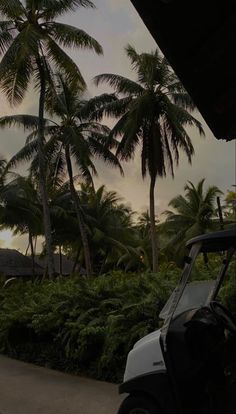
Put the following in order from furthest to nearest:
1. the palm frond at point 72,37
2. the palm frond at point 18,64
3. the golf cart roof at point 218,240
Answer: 1. the palm frond at point 72,37
2. the palm frond at point 18,64
3. the golf cart roof at point 218,240

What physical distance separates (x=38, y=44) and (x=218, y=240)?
18.8 m

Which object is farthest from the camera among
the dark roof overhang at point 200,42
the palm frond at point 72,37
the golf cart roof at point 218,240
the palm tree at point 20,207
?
the palm tree at point 20,207

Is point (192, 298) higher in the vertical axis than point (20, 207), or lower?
lower

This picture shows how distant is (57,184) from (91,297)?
1962cm

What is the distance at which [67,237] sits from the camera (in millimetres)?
40094

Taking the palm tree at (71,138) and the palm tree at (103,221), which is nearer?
the palm tree at (71,138)

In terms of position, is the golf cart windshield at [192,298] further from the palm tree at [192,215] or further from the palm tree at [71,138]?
the palm tree at [192,215]

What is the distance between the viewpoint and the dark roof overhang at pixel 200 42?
369cm

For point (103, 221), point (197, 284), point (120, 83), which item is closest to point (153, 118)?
point (120, 83)

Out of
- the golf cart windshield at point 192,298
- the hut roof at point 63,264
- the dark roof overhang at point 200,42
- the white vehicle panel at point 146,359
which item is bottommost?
the white vehicle panel at point 146,359

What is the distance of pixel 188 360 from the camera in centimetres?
430

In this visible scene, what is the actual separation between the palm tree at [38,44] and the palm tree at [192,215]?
1691cm

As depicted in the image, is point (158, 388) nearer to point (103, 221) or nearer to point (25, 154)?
point (25, 154)

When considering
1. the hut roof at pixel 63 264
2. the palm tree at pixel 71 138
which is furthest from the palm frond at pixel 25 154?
the hut roof at pixel 63 264
